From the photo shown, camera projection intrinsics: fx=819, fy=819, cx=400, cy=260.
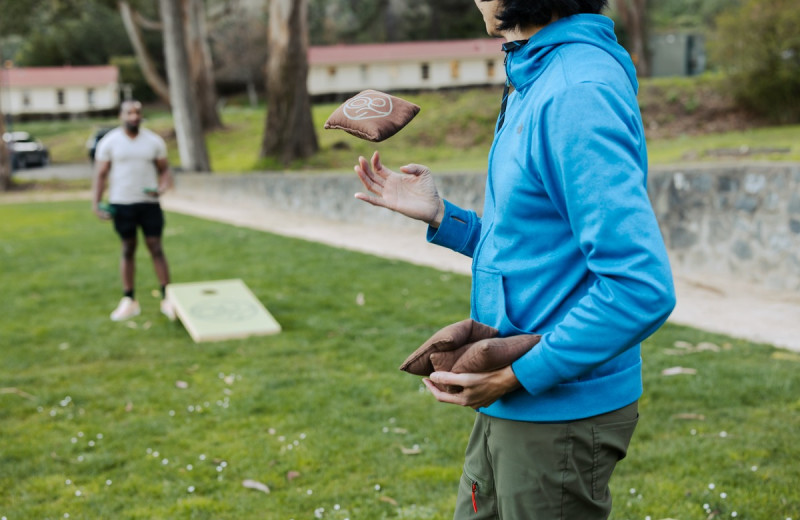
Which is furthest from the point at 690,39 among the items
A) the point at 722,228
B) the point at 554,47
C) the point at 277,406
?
the point at 554,47

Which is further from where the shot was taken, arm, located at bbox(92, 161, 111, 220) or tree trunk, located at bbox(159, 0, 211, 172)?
tree trunk, located at bbox(159, 0, 211, 172)

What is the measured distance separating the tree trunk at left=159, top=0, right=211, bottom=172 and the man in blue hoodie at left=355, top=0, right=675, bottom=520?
998 inches

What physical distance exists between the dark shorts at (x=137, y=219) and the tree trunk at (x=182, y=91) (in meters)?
18.8

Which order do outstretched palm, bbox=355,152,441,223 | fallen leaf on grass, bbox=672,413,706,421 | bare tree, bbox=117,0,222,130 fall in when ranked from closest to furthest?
outstretched palm, bbox=355,152,441,223, fallen leaf on grass, bbox=672,413,706,421, bare tree, bbox=117,0,222,130

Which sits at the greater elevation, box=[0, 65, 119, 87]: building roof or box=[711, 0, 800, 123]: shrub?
box=[711, 0, 800, 123]: shrub

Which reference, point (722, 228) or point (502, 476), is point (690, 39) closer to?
point (722, 228)

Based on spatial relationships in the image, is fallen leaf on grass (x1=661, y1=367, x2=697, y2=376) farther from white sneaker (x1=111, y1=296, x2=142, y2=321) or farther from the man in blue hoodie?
white sneaker (x1=111, y1=296, x2=142, y2=321)

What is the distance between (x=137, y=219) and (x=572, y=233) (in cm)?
708

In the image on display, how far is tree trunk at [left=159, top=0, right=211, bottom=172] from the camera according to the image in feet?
83.6

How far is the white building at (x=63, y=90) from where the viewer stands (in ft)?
178

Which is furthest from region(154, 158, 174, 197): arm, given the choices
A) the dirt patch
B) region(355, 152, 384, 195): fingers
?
the dirt patch

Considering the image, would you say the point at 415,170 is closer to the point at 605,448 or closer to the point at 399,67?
the point at 605,448

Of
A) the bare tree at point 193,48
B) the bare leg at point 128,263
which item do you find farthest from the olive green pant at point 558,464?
the bare tree at point 193,48

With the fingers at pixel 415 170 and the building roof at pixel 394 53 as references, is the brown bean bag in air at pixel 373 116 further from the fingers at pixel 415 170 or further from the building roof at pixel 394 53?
the building roof at pixel 394 53
